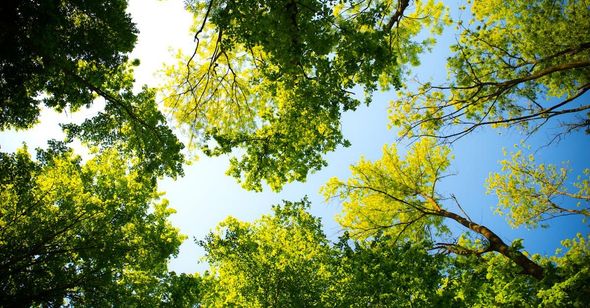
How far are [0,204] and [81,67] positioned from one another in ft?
17.6

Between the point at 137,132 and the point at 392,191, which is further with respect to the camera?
the point at 392,191

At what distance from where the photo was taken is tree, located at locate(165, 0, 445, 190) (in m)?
6.73

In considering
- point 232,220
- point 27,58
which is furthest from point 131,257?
point 27,58

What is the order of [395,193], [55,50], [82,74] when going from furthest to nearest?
[395,193]
[82,74]
[55,50]

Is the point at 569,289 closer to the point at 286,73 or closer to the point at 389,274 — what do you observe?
the point at 389,274

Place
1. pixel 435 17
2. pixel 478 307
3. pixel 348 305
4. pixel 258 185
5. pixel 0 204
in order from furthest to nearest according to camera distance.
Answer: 1. pixel 435 17
2. pixel 258 185
3. pixel 0 204
4. pixel 348 305
5. pixel 478 307

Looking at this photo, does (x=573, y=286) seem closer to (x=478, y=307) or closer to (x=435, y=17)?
(x=478, y=307)

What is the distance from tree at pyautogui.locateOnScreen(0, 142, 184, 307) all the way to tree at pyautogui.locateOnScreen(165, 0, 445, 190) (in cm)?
327

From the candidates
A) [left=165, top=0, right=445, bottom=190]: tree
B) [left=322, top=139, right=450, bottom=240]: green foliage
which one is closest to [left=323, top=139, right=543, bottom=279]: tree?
[left=322, top=139, right=450, bottom=240]: green foliage

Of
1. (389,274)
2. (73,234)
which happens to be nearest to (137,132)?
(73,234)

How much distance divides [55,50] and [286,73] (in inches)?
187

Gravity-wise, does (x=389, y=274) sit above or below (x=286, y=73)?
below

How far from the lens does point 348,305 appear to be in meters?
7.35

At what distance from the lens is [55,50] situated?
6062mm
